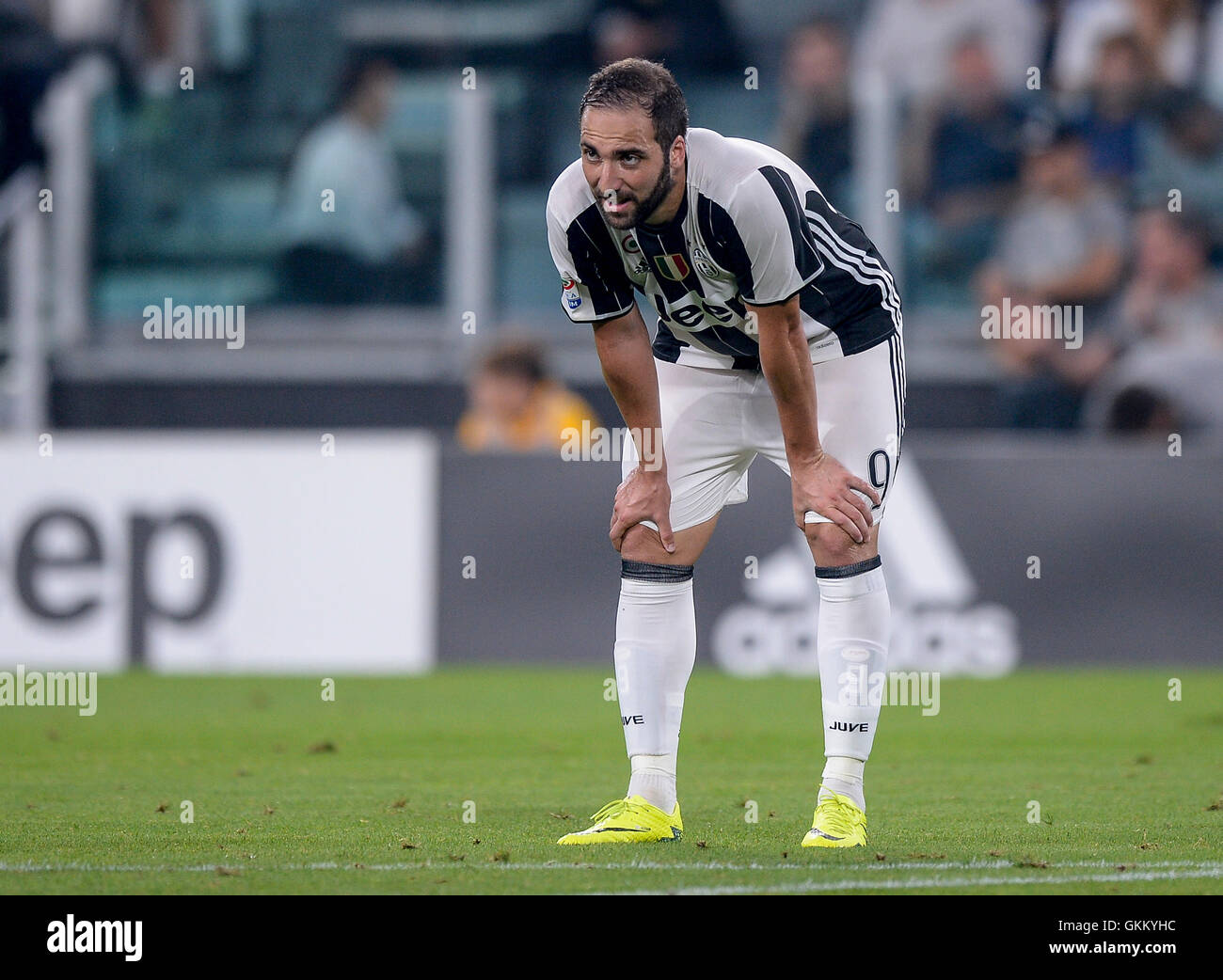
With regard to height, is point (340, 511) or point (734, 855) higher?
point (340, 511)

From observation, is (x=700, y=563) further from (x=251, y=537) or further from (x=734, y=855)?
(x=734, y=855)

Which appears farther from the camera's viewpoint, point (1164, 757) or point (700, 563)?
point (700, 563)

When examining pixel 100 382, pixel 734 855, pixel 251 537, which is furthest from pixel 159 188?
pixel 734 855

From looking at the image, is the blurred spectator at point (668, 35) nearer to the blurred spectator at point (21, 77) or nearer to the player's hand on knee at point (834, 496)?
the blurred spectator at point (21, 77)

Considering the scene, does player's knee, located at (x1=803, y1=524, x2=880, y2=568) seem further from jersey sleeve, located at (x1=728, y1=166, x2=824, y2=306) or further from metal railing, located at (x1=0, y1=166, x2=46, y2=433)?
metal railing, located at (x1=0, y1=166, x2=46, y2=433)

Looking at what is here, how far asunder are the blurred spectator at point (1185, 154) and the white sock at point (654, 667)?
27.8ft

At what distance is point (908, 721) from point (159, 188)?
6.85 meters

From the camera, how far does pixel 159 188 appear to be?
42.7 ft

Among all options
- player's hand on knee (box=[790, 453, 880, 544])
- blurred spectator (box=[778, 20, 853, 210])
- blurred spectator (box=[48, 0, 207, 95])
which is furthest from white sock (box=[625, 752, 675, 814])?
blurred spectator (box=[48, 0, 207, 95])

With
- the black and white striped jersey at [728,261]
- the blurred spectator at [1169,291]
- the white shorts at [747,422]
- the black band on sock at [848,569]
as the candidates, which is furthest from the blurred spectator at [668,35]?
the black band on sock at [848,569]

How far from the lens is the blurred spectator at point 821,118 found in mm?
12289

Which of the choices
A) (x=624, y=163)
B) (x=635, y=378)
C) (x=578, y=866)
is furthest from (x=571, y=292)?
(x=578, y=866)

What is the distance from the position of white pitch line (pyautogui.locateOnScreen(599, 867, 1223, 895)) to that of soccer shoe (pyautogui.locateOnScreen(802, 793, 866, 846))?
1.65 ft

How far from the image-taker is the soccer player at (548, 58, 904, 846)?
5.01 metres
